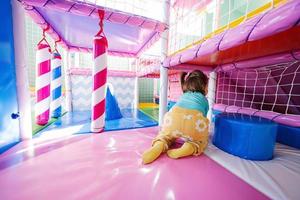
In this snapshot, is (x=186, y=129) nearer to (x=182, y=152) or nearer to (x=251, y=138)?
(x=182, y=152)

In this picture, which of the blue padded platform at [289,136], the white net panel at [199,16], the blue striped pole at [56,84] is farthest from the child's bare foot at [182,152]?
the blue striped pole at [56,84]

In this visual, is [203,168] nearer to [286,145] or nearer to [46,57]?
[286,145]

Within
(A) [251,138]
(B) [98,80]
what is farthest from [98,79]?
(A) [251,138]

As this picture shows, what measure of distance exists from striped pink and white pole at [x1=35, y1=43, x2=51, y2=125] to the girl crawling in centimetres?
145

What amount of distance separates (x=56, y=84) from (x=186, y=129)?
1.98 m

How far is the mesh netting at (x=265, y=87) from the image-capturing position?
4.74ft

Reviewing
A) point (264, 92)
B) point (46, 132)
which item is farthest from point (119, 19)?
point (264, 92)

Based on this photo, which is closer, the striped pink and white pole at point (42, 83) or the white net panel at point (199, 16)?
the striped pink and white pole at point (42, 83)

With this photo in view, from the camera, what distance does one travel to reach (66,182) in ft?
2.28

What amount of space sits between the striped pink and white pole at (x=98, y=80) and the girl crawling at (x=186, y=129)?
0.75 m

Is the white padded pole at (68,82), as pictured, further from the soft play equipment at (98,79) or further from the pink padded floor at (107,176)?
the pink padded floor at (107,176)

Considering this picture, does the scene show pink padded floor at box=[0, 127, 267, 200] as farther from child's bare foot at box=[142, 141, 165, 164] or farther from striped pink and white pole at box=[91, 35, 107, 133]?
striped pink and white pole at box=[91, 35, 107, 133]

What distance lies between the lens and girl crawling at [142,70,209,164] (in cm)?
94

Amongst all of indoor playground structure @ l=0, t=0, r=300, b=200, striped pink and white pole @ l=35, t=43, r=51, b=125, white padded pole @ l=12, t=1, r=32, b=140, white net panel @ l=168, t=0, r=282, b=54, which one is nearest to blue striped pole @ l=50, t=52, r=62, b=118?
indoor playground structure @ l=0, t=0, r=300, b=200
